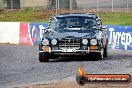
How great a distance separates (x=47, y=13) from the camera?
53250 mm

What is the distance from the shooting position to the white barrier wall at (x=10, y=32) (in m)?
29.6

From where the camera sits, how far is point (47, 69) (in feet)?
50.5

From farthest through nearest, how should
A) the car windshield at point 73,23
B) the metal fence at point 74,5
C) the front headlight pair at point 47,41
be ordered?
the metal fence at point 74,5 → the car windshield at point 73,23 → the front headlight pair at point 47,41

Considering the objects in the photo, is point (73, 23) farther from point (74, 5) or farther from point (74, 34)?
point (74, 5)

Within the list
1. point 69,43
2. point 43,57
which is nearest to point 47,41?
point 43,57

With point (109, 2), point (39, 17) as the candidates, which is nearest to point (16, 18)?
point (39, 17)

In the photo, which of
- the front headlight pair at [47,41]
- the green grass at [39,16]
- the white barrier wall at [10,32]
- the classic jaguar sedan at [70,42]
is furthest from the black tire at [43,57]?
the green grass at [39,16]

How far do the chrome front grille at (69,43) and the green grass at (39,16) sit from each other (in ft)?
99.6

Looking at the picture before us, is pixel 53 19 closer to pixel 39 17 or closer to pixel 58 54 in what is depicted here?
pixel 58 54

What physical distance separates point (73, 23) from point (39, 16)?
1342 inches

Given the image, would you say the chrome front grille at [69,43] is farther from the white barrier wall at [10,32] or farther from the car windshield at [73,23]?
the white barrier wall at [10,32]

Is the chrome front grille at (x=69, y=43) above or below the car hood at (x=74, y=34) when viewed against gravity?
below

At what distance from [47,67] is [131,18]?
33.0m

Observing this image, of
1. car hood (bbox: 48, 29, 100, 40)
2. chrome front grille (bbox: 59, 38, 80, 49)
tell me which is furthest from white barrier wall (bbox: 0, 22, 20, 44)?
chrome front grille (bbox: 59, 38, 80, 49)
